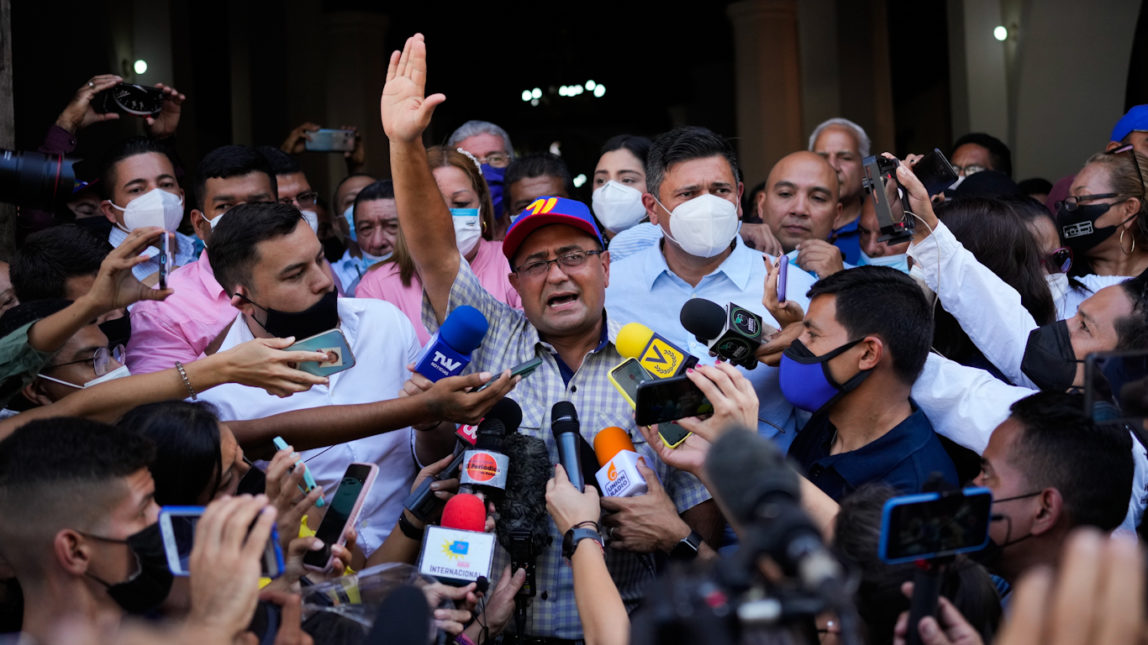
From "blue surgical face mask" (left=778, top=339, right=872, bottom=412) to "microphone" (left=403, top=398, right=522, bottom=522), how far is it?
87 centimetres

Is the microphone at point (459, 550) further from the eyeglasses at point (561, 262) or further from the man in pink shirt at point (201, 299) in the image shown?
the man in pink shirt at point (201, 299)

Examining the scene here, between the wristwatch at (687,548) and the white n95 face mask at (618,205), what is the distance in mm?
2877

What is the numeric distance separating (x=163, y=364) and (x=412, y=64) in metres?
1.49

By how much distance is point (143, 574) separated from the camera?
257 centimetres

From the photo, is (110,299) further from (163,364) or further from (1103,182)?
(1103,182)

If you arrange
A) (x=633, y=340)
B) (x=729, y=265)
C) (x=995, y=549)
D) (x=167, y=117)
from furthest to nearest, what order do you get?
(x=167, y=117) → (x=729, y=265) → (x=633, y=340) → (x=995, y=549)

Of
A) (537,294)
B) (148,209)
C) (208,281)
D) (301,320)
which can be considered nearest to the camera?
(537,294)

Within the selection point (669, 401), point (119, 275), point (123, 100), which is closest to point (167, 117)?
point (123, 100)

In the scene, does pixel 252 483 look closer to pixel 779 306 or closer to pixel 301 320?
pixel 301 320

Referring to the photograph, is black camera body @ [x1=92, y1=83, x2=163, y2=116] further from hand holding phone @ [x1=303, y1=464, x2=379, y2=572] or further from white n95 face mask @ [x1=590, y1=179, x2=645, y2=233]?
hand holding phone @ [x1=303, y1=464, x2=379, y2=572]

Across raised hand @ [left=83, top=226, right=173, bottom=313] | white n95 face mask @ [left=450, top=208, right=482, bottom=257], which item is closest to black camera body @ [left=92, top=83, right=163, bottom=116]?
white n95 face mask @ [left=450, top=208, right=482, bottom=257]

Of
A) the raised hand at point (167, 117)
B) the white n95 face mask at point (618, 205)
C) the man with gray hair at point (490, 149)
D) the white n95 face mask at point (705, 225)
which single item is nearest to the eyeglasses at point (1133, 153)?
the white n95 face mask at point (705, 225)

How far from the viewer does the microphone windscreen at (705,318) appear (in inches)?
140

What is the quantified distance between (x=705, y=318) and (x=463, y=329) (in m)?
0.77
